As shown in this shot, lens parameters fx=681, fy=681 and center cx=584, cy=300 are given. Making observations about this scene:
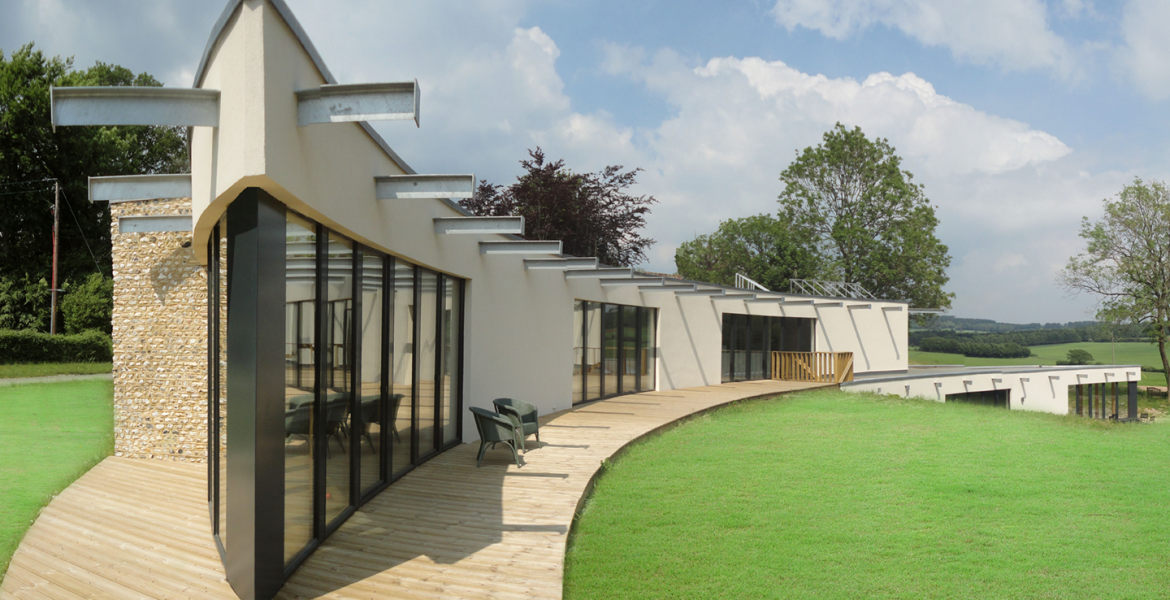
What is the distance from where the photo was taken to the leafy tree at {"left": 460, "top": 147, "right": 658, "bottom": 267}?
27.3m

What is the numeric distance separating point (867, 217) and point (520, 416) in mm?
34143

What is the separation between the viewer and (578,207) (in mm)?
27406

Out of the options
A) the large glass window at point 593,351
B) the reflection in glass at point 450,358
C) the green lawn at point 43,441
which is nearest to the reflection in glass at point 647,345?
the large glass window at point 593,351

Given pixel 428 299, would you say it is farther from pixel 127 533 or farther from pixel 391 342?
pixel 127 533

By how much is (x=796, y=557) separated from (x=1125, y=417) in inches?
1311

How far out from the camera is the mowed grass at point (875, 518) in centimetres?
468

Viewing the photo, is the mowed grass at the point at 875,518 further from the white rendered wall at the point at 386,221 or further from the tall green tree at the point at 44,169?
the tall green tree at the point at 44,169

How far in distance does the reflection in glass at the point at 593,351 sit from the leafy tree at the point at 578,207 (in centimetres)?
1343

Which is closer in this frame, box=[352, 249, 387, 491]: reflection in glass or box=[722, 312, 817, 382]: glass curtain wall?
box=[352, 249, 387, 491]: reflection in glass

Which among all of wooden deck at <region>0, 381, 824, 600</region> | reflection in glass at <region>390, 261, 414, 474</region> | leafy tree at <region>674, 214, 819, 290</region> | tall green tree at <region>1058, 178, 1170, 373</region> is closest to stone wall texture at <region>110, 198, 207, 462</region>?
Result: wooden deck at <region>0, 381, 824, 600</region>

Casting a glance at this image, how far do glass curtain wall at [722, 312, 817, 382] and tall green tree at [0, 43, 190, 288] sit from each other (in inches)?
997

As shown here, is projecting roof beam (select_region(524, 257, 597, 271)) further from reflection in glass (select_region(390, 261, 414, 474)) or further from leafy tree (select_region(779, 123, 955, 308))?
leafy tree (select_region(779, 123, 955, 308))

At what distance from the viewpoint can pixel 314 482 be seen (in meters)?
4.98

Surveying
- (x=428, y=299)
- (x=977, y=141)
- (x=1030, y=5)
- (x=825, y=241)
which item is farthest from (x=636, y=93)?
(x=428, y=299)
